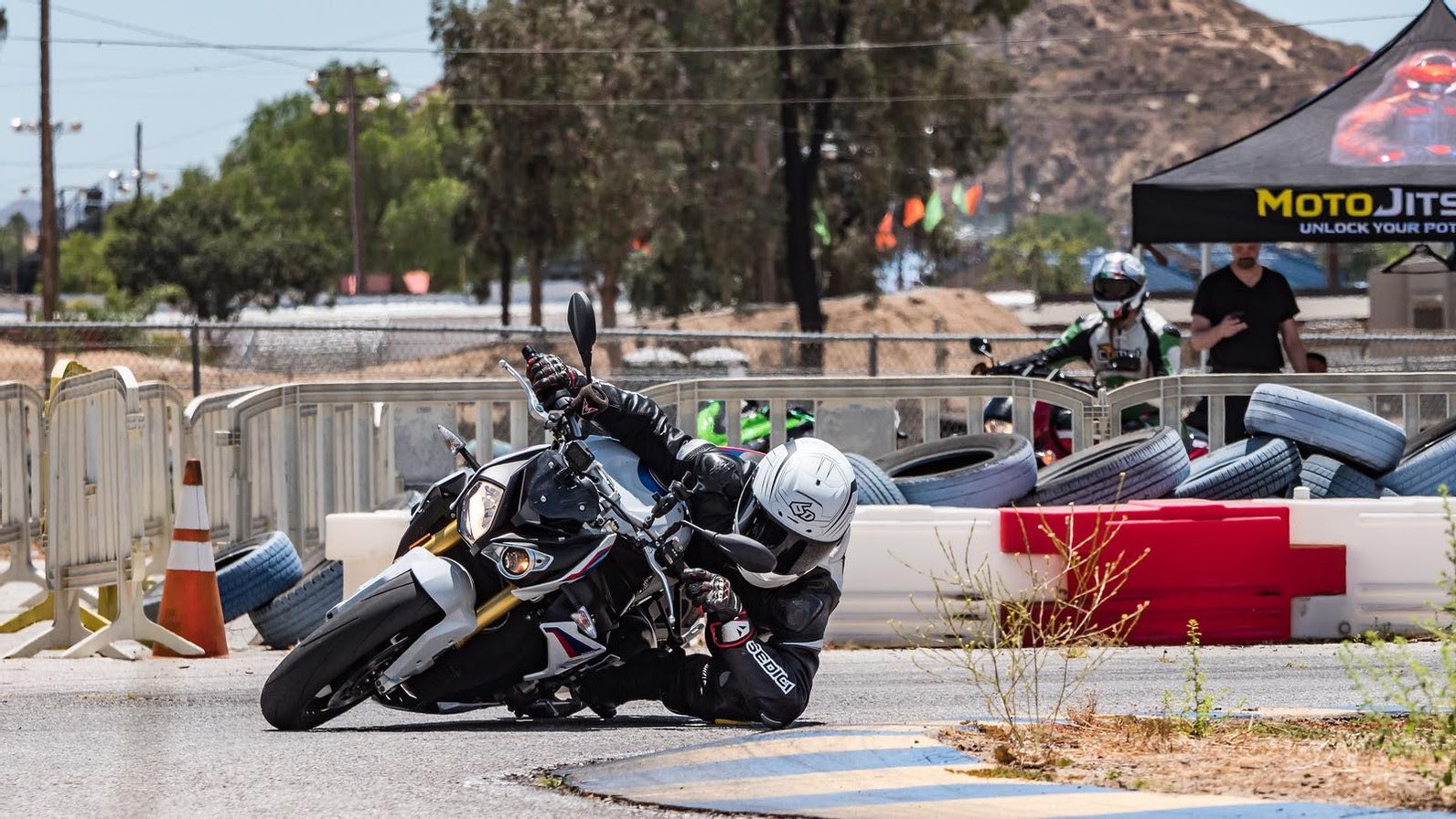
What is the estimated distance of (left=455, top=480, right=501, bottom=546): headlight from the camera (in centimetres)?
653

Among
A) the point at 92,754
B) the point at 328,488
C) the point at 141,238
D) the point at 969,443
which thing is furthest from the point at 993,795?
the point at 141,238

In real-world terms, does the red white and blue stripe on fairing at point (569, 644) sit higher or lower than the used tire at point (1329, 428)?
lower

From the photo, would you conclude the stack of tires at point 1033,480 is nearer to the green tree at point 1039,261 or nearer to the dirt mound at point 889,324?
the dirt mound at point 889,324

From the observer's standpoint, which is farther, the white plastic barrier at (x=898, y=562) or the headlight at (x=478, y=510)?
the white plastic barrier at (x=898, y=562)

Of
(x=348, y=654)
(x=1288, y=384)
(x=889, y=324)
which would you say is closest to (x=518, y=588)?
(x=348, y=654)

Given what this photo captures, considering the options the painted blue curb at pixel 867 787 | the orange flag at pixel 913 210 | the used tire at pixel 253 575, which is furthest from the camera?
the orange flag at pixel 913 210

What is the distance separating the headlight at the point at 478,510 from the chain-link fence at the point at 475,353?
31.3ft

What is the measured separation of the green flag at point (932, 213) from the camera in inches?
2232

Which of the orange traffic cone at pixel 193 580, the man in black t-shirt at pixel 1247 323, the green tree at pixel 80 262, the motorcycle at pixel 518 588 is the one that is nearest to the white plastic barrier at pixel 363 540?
the orange traffic cone at pixel 193 580

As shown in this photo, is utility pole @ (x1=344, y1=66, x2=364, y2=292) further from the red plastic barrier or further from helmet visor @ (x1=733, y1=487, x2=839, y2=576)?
helmet visor @ (x1=733, y1=487, x2=839, y2=576)

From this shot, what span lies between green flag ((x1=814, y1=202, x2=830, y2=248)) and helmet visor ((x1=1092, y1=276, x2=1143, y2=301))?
38.7 meters

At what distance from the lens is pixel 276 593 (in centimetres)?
1020

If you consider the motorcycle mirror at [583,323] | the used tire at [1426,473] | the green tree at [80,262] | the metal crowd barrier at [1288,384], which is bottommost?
the used tire at [1426,473]

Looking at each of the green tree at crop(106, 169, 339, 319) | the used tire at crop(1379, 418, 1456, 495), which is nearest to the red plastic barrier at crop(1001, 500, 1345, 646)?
the used tire at crop(1379, 418, 1456, 495)
